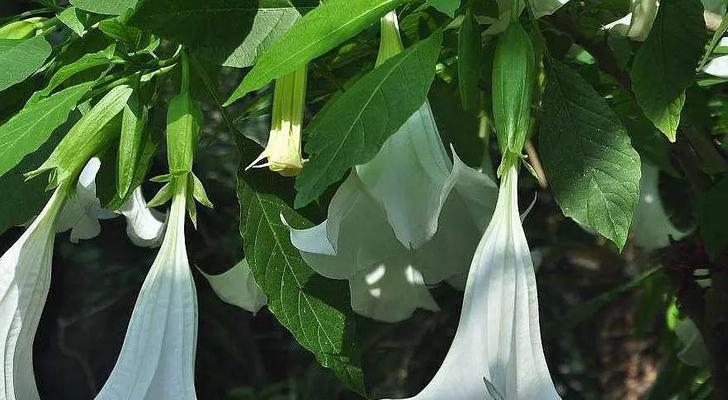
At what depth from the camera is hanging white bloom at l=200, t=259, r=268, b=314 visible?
2.52ft

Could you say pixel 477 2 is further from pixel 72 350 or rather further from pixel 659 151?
pixel 72 350

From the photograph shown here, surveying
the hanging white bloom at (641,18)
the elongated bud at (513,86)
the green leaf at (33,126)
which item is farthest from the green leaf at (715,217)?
the green leaf at (33,126)

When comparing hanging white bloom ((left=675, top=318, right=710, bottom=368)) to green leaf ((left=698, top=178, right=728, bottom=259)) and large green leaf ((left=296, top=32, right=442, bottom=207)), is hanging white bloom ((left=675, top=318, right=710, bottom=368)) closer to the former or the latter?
green leaf ((left=698, top=178, right=728, bottom=259))

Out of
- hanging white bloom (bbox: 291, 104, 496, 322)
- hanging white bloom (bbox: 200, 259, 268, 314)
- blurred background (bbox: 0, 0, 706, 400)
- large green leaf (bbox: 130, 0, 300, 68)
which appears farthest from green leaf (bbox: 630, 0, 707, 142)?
blurred background (bbox: 0, 0, 706, 400)

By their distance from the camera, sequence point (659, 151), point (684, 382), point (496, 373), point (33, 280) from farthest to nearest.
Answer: point (684, 382)
point (659, 151)
point (33, 280)
point (496, 373)

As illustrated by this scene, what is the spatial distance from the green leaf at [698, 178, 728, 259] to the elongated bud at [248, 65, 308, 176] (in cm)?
39

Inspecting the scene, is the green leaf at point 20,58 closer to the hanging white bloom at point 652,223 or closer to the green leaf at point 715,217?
the green leaf at point 715,217

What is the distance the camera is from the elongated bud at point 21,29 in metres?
0.72

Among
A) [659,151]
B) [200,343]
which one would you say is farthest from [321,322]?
[200,343]

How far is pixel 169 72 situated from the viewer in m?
0.67

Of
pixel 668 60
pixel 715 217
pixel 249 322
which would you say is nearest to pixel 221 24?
pixel 668 60

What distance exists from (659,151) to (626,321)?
8.35ft

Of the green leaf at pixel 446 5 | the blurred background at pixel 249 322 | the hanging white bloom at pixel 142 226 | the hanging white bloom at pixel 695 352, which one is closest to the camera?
Answer: the green leaf at pixel 446 5

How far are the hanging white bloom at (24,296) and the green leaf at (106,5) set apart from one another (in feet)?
0.38
